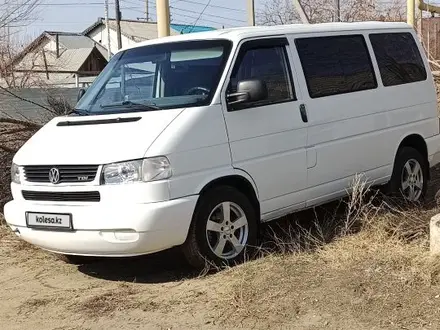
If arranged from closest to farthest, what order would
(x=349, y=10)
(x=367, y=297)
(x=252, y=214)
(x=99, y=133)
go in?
1. (x=367, y=297)
2. (x=99, y=133)
3. (x=252, y=214)
4. (x=349, y=10)

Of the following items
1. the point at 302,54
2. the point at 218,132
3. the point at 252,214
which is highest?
→ the point at 302,54

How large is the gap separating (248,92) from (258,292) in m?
1.76

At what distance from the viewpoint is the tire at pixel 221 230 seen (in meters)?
5.62

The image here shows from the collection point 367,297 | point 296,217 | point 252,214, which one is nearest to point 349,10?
point 296,217

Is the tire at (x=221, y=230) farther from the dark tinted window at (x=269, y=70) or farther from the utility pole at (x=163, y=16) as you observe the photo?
the utility pole at (x=163, y=16)

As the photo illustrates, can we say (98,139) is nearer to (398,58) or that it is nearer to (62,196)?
(62,196)

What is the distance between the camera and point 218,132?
5773mm

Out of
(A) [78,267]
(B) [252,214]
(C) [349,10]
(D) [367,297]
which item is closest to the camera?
(D) [367,297]

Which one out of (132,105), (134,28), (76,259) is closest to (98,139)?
(132,105)

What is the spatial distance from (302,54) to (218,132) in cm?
146

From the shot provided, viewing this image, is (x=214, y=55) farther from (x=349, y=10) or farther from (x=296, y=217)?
(x=349, y=10)

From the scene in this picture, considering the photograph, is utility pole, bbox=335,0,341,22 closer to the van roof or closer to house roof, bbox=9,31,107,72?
house roof, bbox=9,31,107,72

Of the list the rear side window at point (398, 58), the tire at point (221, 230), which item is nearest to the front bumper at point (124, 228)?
the tire at point (221, 230)

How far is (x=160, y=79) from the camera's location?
21.0ft
